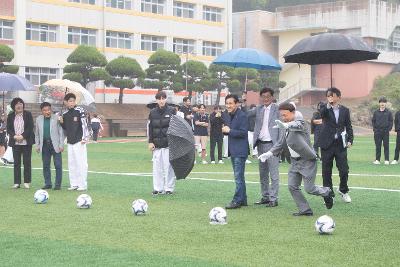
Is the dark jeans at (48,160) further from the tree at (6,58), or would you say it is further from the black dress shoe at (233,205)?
the tree at (6,58)

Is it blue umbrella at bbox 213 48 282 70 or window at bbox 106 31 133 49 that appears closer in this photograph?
blue umbrella at bbox 213 48 282 70

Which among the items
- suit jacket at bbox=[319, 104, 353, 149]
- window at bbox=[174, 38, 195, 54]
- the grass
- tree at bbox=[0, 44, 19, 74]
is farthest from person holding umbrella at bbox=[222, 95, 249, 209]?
window at bbox=[174, 38, 195, 54]

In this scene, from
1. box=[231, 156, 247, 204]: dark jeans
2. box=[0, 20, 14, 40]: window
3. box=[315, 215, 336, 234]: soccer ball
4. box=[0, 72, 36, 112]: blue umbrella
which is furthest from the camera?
box=[0, 20, 14, 40]: window

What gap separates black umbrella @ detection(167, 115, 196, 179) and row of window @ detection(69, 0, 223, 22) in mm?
48721

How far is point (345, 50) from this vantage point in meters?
14.1

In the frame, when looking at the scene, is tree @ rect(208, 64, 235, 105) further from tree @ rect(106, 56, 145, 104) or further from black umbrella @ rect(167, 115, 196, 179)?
black umbrella @ rect(167, 115, 196, 179)

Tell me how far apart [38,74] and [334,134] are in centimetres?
4838

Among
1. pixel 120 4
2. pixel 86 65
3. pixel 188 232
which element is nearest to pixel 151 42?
pixel 120 4

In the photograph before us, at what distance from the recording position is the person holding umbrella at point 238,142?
12.8 meters

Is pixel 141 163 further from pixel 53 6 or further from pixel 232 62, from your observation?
pixel 53 6

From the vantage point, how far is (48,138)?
1648 cm

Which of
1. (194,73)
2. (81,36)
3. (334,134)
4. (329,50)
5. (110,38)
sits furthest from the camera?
(110,38)

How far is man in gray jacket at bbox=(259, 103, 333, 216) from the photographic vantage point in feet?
38.1

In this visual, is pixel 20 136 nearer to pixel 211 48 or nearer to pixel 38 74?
pixel 38 74
